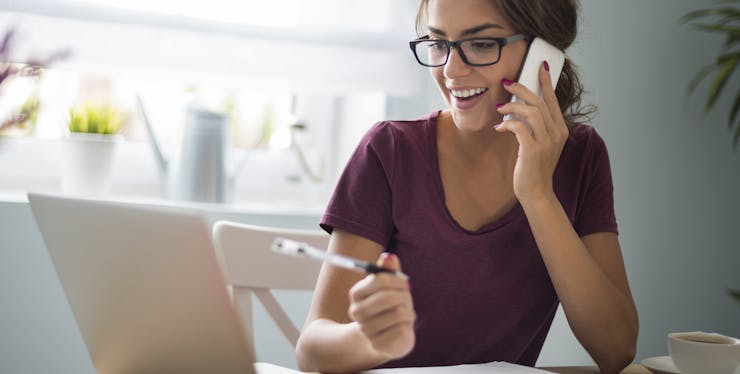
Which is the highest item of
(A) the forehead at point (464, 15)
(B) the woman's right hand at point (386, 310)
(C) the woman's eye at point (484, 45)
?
(A) the forehead at point (464, 15)

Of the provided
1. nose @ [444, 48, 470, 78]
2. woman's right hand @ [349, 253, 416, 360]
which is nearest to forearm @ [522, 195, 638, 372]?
nose @ [444, 48, 470, 78]

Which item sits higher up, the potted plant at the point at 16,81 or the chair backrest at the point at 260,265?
the potted plant at the point at 16,81

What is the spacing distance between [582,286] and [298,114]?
1275 millimetres

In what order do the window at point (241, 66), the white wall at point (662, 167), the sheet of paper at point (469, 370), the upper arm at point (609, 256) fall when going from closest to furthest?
1. the sheet of paper at point (469, 370)
2. the upper arm at point (609, 256)
3. the window at point (241, 66)
4. the white wall at point (662, 167)

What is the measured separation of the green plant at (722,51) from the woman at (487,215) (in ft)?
3.33

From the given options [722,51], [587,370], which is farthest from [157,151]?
[722,51]

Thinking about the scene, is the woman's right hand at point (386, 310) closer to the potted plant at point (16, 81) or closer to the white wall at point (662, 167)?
the potted plant at point (16, 81)

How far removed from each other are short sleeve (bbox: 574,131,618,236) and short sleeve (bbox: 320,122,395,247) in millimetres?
324

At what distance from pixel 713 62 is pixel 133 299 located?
7.18ft

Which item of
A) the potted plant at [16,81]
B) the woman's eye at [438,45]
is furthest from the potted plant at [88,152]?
the woman's eye at [438,45]

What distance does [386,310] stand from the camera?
814 millimetres

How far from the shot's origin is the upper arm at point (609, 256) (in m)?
1.38

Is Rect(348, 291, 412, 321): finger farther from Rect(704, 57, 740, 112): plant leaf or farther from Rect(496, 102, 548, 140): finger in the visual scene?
Rect(704, 57, 740, 112): plant leaf

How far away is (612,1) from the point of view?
2.40 m
